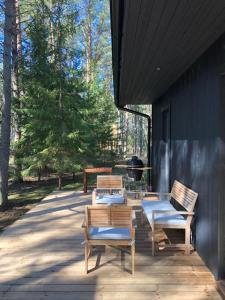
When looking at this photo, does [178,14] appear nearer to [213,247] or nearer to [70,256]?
[213,247]

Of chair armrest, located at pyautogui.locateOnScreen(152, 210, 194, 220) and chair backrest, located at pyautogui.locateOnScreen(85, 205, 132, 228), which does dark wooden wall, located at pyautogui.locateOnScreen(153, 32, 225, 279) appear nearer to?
chair armrest, located at pyautogui.locateOnScreen(152, 210, 194, 220)

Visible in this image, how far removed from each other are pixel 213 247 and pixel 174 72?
287 centimetres

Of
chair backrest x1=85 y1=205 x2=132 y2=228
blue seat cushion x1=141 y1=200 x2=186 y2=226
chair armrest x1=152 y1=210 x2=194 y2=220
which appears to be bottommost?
blue seat cushion x1=141 y1=200 x2=186 y2=226

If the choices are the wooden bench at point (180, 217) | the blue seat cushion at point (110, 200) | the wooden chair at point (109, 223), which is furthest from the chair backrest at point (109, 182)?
the wooden chair at point (109, 223)

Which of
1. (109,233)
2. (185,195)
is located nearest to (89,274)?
(109,233)

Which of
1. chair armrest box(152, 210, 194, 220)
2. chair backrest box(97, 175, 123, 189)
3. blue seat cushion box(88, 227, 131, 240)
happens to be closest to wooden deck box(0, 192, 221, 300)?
blue seat cushion box(88, 227, 131, 240)

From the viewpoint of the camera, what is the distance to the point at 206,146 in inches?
153

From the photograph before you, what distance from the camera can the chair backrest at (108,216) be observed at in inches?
141

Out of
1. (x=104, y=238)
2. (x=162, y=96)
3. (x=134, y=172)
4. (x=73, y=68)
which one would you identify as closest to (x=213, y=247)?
(x=104, y=238)

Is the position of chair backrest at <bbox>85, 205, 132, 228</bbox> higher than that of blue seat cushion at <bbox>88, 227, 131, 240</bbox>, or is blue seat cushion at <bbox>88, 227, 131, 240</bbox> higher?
chair backrest at <bbox>85, 205, 132, 228</bbox>

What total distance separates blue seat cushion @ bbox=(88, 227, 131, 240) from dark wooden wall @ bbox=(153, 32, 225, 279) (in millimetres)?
947

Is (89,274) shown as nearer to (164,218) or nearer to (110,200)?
(164,218)

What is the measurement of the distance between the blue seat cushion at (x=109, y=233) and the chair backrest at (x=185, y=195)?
0.94 metres

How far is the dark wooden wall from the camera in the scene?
134 inches
